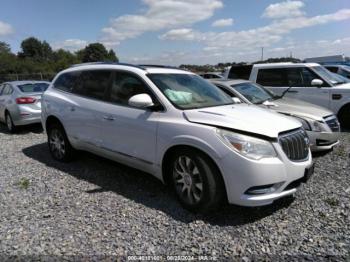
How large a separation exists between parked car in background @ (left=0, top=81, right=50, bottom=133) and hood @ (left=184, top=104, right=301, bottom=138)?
651cm

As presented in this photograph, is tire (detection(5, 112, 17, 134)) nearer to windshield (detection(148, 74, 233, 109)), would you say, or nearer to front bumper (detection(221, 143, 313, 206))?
windshield (detection(148, 74, 233, 109))

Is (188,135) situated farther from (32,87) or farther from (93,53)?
(93,53)

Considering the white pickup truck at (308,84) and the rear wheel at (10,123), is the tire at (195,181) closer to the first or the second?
the white pickup truck at (308,84)

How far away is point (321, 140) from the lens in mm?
6121

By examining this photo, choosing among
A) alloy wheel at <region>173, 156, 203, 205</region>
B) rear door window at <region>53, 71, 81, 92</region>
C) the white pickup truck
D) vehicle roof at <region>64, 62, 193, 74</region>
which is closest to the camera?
alloy wheel at <region>173, 156, 203, 205</region>

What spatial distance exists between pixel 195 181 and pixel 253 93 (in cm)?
407

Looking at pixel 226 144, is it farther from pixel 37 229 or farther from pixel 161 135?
pixel 37 229

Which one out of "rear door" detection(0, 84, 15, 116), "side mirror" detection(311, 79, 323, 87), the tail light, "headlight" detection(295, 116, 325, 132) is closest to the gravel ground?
"headlight" detection(295, 116, 325, 132)

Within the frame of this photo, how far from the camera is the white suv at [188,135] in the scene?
3.55 m

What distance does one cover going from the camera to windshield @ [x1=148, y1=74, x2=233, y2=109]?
14.3ft

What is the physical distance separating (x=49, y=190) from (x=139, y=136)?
64.3 inches

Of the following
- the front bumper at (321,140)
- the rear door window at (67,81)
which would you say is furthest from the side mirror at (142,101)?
the front bumper at (321,140)

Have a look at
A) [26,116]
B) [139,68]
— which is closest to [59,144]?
[139,68]

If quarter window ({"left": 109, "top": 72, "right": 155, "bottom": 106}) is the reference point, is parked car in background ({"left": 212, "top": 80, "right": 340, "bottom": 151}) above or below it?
below
